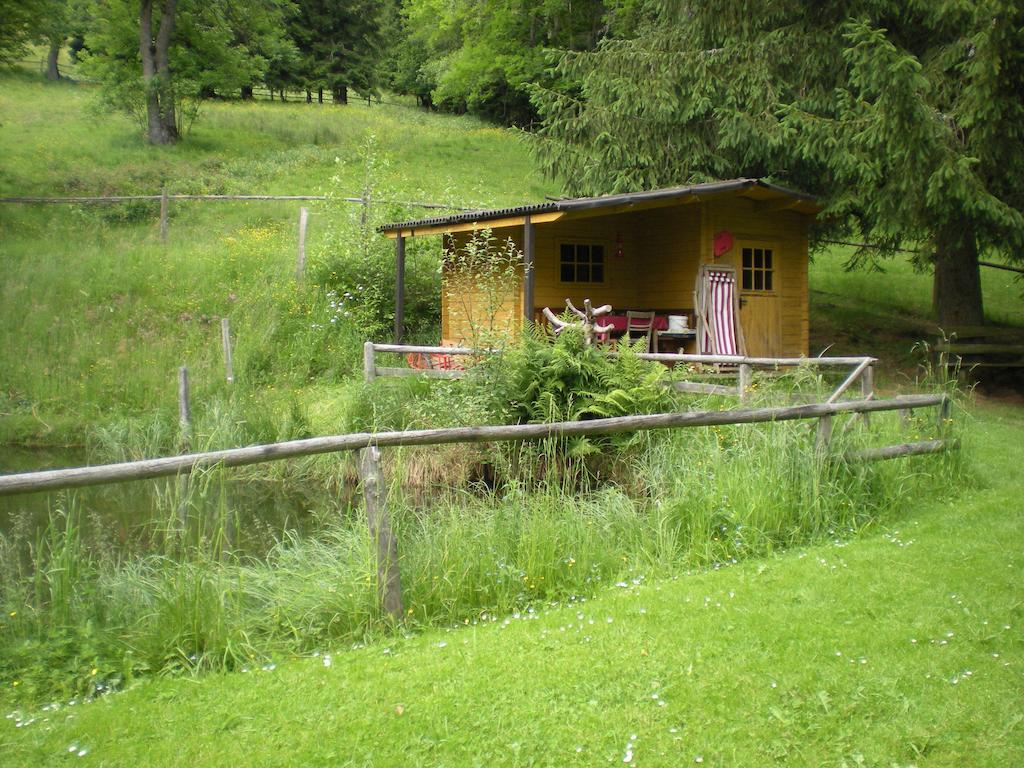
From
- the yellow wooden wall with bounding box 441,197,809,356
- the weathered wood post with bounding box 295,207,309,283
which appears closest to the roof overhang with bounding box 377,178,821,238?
the yellow wooden wall with bounding box 441,197,809,356

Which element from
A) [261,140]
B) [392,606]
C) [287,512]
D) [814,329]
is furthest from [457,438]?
[261,140]

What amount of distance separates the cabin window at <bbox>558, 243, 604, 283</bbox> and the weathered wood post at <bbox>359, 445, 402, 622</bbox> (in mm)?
11867

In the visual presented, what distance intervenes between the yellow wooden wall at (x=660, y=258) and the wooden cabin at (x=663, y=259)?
0.06ft

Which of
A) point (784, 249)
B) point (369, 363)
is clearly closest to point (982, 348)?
point (784, 249)

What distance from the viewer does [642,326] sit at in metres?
15.7

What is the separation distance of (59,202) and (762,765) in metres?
24.4

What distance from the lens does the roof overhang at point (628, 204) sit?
13.8 meters

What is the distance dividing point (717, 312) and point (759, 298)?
1.28 meters

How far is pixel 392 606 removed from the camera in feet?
17.5

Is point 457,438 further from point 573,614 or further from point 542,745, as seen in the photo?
point 542,745

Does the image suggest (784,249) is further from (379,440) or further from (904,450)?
(379,440)

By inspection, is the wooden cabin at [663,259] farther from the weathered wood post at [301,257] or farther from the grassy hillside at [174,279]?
the weathered wood post at [301,257]

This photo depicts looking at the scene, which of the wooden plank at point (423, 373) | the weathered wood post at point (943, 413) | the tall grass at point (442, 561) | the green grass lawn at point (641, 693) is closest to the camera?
the green grass lawn at point (641, 693)

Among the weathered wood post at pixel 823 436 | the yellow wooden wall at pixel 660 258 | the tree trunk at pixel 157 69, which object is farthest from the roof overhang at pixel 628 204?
the tree trunk at pixel 157 69
